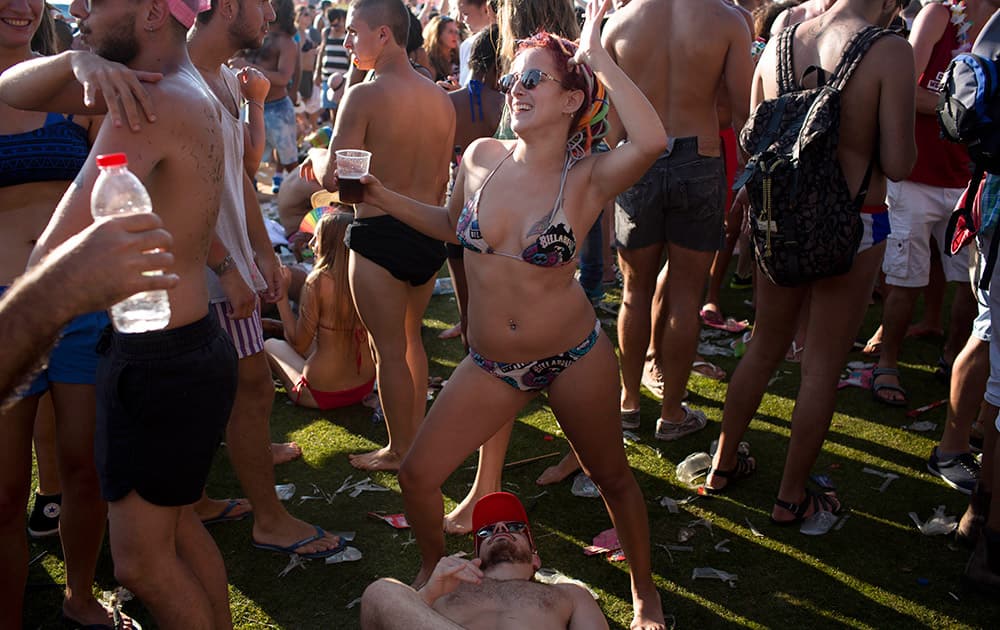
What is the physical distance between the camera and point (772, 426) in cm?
520

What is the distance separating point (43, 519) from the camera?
13.5ft

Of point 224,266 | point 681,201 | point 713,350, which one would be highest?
point 224,266

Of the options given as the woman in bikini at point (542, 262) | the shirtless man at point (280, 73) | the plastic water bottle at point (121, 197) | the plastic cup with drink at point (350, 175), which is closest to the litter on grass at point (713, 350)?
the woman in bikini at point (542, 262)

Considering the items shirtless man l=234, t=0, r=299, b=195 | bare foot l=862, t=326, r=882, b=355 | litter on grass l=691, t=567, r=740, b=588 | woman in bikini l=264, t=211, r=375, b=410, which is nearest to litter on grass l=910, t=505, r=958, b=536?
litter on grass l=691, t=567, r=740, b=588

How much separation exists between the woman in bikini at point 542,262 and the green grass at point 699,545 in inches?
28.7

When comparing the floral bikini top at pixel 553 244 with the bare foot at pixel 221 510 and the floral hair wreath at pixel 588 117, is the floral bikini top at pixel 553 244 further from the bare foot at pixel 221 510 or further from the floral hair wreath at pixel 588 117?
the bare foot at pixel 221 510

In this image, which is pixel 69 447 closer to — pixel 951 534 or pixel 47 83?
pixel 47 83

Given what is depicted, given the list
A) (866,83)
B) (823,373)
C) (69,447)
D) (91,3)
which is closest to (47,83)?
(91,3)

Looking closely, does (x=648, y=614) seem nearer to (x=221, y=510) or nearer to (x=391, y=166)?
(x=221, y=510)

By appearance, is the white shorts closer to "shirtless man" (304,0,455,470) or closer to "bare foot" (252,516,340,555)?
"shirtless man" (304,0,455,470)

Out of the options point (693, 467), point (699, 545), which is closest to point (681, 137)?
point (693, 467)

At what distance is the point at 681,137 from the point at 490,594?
2788mm

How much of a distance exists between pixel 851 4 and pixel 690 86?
99cm

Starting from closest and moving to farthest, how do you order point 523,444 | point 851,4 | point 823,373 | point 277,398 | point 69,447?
1. point 69,447
2. point 851,4
3. point 823,373
4. point 523,444
5. point 277,398
